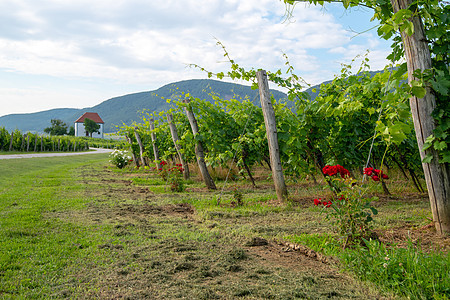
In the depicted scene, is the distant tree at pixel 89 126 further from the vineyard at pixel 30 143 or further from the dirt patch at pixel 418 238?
the dirt patch at pixel 418 238

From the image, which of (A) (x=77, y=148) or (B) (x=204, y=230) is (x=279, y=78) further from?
(A) (x=77, y=148)

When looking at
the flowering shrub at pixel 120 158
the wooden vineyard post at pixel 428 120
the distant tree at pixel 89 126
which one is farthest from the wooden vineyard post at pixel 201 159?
the distant tree at pixel 89 126

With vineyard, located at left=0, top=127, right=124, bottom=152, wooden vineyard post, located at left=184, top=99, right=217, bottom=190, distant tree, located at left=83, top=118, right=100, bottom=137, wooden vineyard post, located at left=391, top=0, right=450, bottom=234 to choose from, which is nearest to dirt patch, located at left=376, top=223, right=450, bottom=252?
wooden vineyard post, located at left=391, top=0, right=450, bottom=234

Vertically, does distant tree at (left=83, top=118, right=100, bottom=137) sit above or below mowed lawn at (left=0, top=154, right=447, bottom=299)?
above

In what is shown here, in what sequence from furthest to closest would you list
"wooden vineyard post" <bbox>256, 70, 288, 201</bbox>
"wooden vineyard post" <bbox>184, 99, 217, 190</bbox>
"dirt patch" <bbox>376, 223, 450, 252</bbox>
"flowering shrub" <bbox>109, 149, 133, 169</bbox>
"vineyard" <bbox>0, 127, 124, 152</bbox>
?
"vineyard" <bbox>0, 127, 124, 152</bbox> < "flowering shrub" <bbox>109, 149, 133, 169</bbox> < "wooden vineyard post" <bbox>184, 99, 217, 190</bbox> < "wooden vineyard post" <bbox>256, 70, 288, 201</bbox> < "dirt patch" <bbox>376, 223, 450, 252</bbox>

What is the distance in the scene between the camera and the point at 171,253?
9.58 ft

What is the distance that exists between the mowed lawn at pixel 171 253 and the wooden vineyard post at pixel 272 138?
323 millimetres

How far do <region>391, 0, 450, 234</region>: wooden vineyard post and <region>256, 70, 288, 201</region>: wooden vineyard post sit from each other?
2.48 meters

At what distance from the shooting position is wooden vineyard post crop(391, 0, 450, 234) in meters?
3.10

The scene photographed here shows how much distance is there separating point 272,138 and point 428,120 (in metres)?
2.62

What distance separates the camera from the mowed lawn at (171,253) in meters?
2.17

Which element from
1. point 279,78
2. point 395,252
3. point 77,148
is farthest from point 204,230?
point 77,148

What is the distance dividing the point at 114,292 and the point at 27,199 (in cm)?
483

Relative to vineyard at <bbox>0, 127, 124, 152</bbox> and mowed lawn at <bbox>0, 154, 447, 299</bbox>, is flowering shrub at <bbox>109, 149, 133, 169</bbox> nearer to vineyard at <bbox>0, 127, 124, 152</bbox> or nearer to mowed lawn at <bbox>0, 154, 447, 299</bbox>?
vineyard at <bbox>0, 127, 124, 152</bbox>
